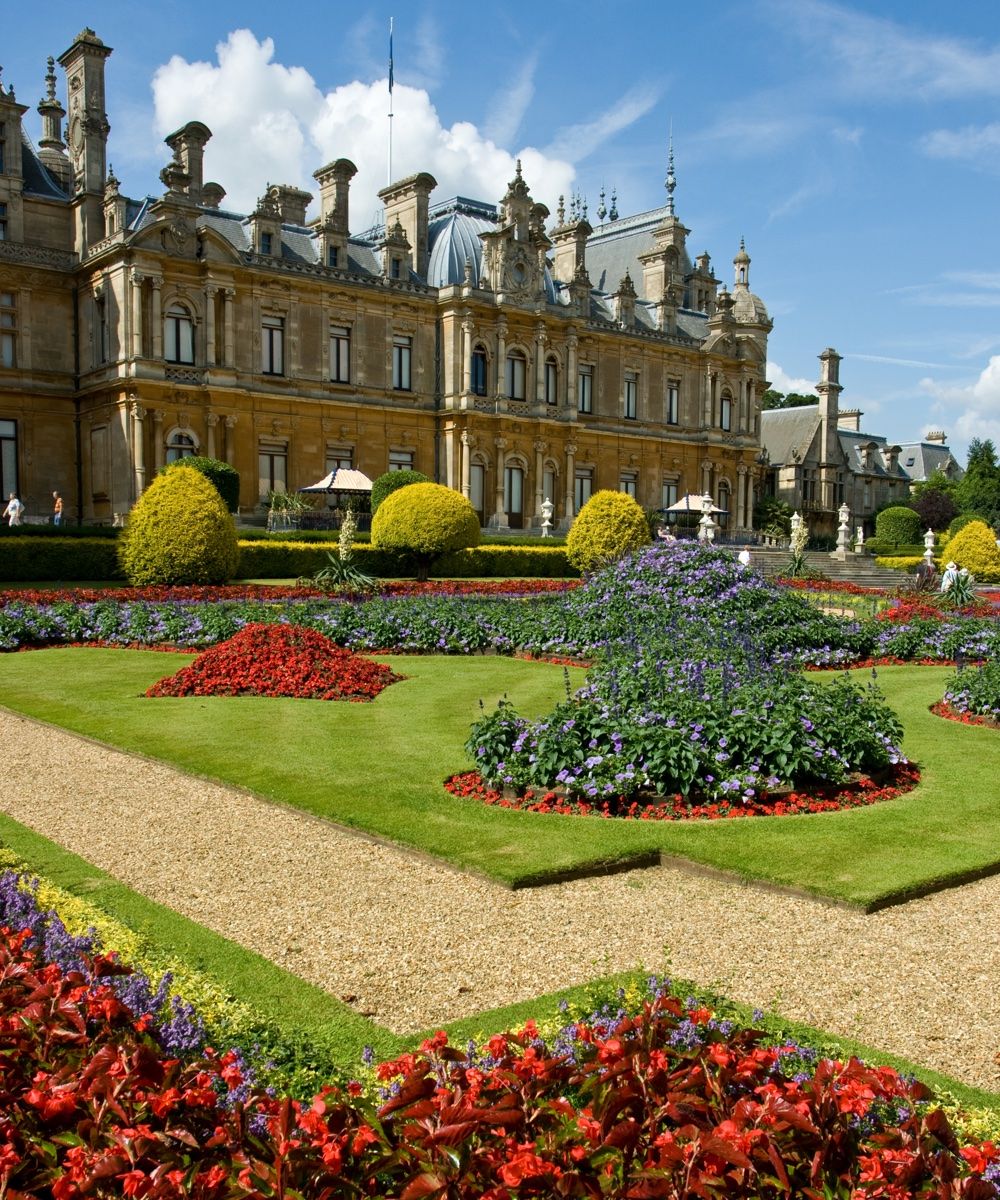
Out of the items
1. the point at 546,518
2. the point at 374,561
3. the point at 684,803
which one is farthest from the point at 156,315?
the point at 684,803

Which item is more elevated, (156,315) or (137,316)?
(156,315)

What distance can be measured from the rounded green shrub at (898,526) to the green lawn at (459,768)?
4932 cm

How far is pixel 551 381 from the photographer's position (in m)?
45.2

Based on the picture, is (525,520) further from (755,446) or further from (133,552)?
(133,552)

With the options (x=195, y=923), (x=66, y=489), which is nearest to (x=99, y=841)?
(x=195, y=923)

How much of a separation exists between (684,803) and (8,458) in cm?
3376

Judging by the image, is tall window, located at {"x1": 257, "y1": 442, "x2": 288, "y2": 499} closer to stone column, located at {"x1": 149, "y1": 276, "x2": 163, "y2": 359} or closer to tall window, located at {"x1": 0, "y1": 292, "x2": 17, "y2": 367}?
stone column, located at {"x1": 149, "y1": 276, "x2": 163, "y2": 359}

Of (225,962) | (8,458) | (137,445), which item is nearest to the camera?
(225,962)

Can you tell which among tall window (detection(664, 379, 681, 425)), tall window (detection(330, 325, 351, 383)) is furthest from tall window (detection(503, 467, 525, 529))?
tall window (detection(664, 379, 681, 425))

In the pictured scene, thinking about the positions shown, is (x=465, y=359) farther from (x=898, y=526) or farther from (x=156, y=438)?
(x=898, y=526)

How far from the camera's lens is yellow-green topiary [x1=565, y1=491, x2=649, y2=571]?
99.2 ft

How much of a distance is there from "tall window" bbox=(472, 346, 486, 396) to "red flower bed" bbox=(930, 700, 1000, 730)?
32.1 metres

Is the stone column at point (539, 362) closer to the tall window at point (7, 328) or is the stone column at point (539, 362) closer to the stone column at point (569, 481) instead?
the stone column at point (569, 481)

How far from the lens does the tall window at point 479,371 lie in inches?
1672
